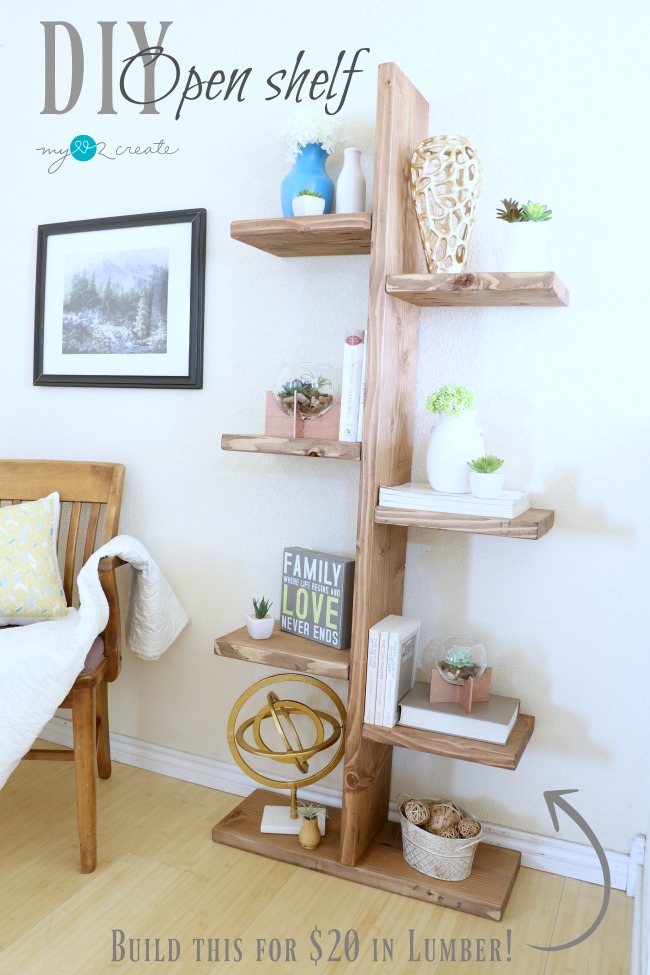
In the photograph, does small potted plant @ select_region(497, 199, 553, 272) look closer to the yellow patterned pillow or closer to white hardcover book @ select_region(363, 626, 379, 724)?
white hardcover book @ select_region(363, 626, 379, 724)

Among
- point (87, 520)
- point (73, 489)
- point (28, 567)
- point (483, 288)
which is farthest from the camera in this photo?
point (87, 520)

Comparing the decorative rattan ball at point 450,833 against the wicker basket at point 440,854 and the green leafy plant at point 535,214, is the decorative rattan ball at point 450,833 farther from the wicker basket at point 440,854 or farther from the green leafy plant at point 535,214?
the green leafy plant at point 535,214

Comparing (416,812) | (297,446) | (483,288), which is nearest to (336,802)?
(416,812)

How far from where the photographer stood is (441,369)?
1.81 m

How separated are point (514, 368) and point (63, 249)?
133cm

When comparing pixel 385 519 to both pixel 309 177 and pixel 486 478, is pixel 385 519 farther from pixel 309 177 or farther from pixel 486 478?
pixel 309 177

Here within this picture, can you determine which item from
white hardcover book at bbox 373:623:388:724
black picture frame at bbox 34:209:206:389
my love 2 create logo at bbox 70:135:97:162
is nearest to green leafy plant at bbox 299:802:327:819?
white hardcover book at bbox 373:623:388:724

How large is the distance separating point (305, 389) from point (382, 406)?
202mm

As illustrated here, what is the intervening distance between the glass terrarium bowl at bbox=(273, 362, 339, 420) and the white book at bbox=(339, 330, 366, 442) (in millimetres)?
79

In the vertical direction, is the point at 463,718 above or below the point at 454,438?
below

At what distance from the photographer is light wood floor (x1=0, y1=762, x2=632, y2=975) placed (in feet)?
4.82

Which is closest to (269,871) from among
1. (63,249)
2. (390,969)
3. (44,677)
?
(390,969)

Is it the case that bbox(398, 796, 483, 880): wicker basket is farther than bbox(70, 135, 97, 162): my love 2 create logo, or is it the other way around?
bbox(70, 135, 97, 162): my love 2 create logo

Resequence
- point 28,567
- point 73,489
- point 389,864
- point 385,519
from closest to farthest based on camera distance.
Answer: point 385,519, point 389,864, point 28,567, point 73,489
